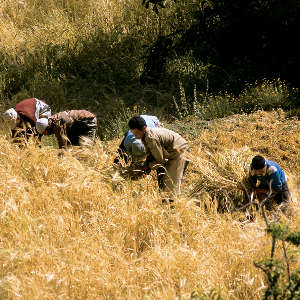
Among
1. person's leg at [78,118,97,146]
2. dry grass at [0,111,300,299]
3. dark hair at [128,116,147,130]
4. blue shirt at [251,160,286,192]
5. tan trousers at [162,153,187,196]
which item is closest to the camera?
dry grass at [0,111,300,299]

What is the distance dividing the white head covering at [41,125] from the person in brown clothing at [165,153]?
139cm

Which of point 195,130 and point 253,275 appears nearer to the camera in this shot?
point 253,275

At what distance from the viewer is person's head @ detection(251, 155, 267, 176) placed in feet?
13.7

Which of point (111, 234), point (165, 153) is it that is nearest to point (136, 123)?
point (165, 153)

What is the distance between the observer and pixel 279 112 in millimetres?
6891

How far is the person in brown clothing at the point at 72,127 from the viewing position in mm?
5059

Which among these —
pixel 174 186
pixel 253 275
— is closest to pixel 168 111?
pixel 174 186

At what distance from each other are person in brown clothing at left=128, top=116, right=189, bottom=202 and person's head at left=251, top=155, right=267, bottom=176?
77 centimetres

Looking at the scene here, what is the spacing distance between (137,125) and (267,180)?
1534mm

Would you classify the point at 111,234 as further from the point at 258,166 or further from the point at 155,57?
the point at 155,57

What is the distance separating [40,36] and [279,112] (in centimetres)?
565

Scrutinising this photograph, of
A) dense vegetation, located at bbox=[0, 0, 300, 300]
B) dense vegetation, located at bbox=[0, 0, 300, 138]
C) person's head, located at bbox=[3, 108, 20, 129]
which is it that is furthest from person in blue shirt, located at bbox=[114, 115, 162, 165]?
dense vegetation, located at bbox=[0, 0, 300, 138]

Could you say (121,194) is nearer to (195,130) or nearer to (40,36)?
(195,130)

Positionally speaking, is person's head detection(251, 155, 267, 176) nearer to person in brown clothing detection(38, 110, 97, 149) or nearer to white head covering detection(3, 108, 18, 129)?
person in brown clothing detection(38, 110, 97, 149)
